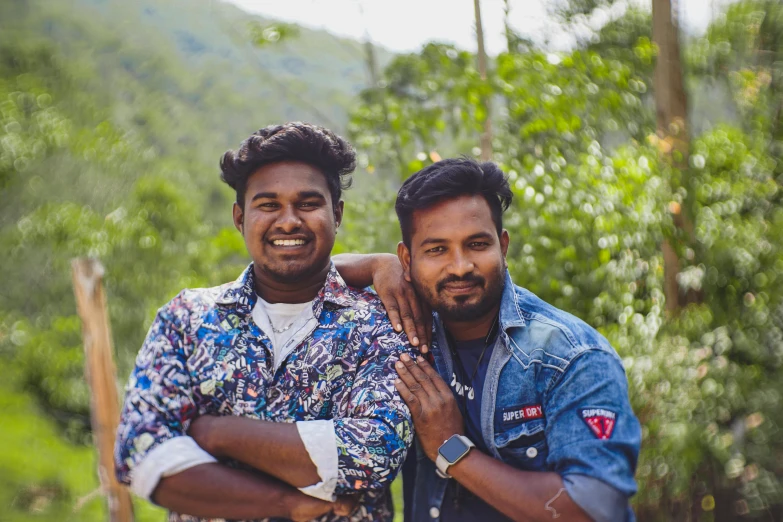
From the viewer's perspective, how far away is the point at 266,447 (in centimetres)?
192

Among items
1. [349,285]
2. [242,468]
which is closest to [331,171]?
[349,285]

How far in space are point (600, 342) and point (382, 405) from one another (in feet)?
2.20

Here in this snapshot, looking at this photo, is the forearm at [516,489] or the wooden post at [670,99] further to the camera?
the wooden post at [670,99]

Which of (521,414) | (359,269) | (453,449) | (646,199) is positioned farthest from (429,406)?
(646,199)

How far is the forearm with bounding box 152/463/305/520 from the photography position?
74.9 inches

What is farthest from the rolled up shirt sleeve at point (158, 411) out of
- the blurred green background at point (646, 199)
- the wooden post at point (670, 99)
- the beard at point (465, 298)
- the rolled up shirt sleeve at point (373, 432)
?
the wooden post at point (670, 99)

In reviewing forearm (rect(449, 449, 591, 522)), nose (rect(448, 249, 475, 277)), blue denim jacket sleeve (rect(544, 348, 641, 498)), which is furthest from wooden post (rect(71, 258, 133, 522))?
blue denim jacket sleeve (rect(544, 348, 641, 498))

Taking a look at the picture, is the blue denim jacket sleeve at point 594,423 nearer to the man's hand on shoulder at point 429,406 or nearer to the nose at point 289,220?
the man's hand on shoulder at point 429,406

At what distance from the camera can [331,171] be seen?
2338mm

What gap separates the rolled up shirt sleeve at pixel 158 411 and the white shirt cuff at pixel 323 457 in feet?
0.99

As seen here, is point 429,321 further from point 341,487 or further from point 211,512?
point 211,512

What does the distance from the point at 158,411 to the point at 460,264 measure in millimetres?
983

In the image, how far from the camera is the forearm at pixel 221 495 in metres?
1.90

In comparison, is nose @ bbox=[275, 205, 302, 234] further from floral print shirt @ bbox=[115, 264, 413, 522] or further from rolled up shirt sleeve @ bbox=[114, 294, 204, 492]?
rolled up shirt sleeve @ bbox=[114, 294, 204, 492]
